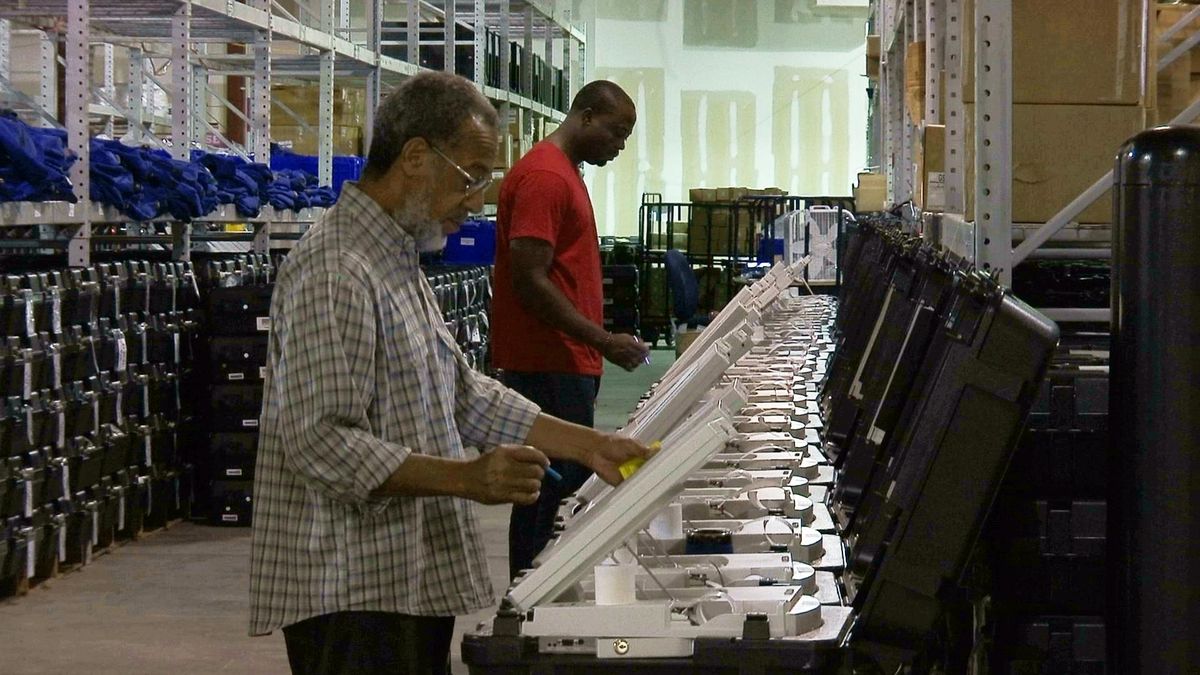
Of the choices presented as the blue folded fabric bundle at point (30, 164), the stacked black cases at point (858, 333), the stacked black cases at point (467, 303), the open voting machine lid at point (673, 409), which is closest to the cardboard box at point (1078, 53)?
the stacked black cases at point (858, 333)

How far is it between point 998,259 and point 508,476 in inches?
73.8

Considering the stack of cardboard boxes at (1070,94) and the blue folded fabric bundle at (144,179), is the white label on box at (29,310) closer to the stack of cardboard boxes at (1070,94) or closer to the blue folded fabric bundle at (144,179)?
the blue folded fabric bundle at (144,179)

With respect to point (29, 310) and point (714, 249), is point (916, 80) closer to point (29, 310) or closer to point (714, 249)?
point (29, 310)

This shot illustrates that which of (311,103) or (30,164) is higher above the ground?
(311,103)

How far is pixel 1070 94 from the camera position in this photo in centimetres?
419

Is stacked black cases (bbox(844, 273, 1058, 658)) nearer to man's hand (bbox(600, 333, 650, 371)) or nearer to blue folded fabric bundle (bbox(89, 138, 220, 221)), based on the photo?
man's hand (bbox(600, 333, 650, 371))

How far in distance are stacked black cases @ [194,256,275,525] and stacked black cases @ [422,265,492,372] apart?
84.2 inches

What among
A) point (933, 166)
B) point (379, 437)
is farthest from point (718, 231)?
point (379, 437)

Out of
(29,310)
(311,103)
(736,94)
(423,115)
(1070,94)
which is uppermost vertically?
(736,94)

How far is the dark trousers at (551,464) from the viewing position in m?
4.68

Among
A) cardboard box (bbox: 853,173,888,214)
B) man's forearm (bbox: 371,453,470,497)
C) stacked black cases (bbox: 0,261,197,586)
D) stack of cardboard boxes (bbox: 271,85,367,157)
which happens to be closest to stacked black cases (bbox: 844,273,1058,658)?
man's forearm (bbox: 371,453,470,497)

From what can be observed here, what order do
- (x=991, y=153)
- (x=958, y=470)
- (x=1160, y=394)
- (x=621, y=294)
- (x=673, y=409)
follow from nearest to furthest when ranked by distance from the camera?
(x=1160, y=394) < (x=958, y=470) < (x=673, y=409) < (x=991, y=153) < (x=621, y=294)

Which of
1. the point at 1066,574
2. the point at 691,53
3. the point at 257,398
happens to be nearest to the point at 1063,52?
the point at 1066,574

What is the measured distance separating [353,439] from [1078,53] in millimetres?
2562
